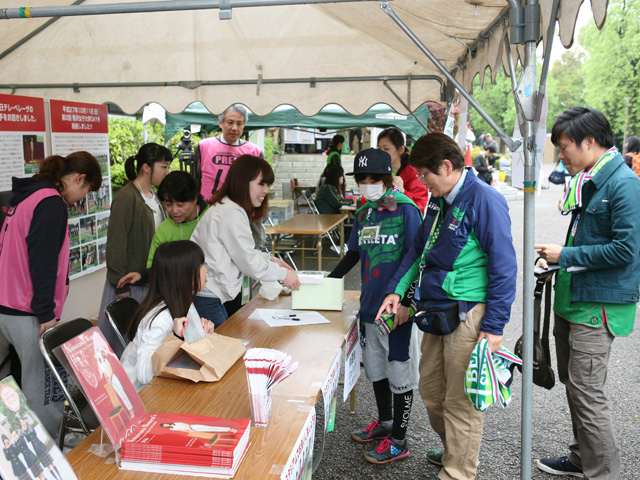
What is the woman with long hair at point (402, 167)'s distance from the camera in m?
4.21

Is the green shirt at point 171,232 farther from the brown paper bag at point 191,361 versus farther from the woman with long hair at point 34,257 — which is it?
the brown paper bag at point 191,361

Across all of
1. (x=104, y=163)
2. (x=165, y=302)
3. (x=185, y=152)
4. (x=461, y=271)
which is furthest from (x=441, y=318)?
(x=185, y=152)

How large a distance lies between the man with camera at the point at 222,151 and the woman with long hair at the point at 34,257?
1.82m

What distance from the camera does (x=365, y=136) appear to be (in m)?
19.2

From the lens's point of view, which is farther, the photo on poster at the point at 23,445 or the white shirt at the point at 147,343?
the white shirt at the point at 147,343

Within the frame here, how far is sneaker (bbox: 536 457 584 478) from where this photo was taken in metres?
2.88

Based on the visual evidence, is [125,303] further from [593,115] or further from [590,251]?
[593,115]

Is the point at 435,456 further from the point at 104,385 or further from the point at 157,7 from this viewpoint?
the point at 157,7

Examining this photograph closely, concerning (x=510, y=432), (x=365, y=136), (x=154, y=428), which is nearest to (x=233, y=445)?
(x=154, y=428)

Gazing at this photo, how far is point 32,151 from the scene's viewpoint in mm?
4254

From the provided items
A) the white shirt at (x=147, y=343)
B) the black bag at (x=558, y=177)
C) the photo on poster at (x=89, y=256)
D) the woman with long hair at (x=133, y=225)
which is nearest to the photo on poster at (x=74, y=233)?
the photo on poster at (x=89, y=256)

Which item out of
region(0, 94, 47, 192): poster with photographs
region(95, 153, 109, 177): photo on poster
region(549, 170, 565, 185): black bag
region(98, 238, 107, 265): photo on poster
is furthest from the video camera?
region(549, 170, 565, 185): black bag

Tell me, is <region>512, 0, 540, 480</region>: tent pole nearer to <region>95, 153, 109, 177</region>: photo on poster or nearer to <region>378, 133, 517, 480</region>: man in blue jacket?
<region>378, 133, 517, 480</region>: man in blue jacket

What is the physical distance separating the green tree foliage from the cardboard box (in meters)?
25.9
